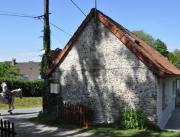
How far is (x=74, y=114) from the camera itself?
19312mm

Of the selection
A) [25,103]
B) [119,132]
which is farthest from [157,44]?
[119,132]

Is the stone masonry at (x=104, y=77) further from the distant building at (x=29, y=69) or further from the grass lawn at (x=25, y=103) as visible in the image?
the distant building at (x=29, y=69)

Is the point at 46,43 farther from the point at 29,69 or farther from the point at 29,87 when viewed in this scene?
the point at 29,69

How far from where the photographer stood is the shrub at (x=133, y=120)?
1789 centimetres

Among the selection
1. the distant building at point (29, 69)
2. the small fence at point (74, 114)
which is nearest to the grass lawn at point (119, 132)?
the small fence at point (74, 114)

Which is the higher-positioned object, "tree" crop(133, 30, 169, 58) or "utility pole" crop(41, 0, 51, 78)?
"tree" crop(133, 30, 169, 58)

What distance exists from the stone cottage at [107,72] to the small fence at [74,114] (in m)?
0.91

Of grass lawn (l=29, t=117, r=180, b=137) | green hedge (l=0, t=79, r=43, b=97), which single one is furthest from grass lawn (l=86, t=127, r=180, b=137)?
green hedge (l=0, t=79, r=43, b=97)

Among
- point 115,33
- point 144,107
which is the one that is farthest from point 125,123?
point 115,33

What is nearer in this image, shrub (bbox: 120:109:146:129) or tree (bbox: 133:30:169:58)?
shrub (bbox: 120:109:146:129)

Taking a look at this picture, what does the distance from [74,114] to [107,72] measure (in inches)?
99.1

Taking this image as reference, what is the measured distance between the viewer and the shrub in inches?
704

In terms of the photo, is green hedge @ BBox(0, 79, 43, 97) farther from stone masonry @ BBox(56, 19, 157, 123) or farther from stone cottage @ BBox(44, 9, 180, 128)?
stone masonry @ BBox(56, 19, 157, 123)

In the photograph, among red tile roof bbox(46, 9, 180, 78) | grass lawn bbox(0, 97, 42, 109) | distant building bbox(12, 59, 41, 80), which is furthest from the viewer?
distant building bbox(12, 59, 41, 80)
